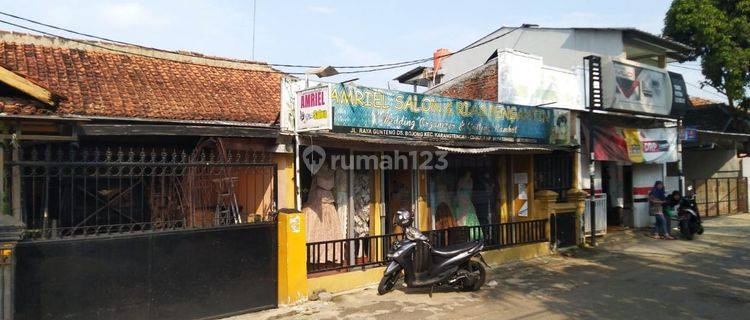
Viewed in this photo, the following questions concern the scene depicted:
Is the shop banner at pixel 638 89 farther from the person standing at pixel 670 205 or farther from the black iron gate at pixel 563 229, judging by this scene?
the black iron gate at pixel 563 229

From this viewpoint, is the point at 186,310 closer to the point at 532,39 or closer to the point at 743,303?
the point at 743,303

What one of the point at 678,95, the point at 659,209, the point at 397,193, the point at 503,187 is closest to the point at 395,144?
the point at 397,193

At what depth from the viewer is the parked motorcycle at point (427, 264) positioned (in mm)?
7781

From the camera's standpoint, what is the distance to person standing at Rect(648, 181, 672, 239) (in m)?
13.4

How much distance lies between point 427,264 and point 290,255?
6.92ft

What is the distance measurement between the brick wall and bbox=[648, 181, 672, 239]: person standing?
15.8 feet

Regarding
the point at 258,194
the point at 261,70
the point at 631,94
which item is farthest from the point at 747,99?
the point at 258,194

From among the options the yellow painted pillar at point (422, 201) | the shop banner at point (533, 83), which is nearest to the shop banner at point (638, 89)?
the shop banner at point (533, 83)

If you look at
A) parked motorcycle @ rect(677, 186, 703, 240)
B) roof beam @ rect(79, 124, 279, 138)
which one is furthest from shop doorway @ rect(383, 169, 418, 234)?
parked motorcycle @ rect(677, 186, 703, 240)

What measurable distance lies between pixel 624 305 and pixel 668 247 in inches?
244

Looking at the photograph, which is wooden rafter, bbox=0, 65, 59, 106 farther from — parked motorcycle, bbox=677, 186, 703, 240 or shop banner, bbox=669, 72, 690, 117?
shop banner, bbox=669, 72, 690, 117

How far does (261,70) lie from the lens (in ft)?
44.4

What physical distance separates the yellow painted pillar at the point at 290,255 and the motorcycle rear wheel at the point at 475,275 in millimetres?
2566

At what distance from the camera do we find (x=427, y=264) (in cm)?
799
